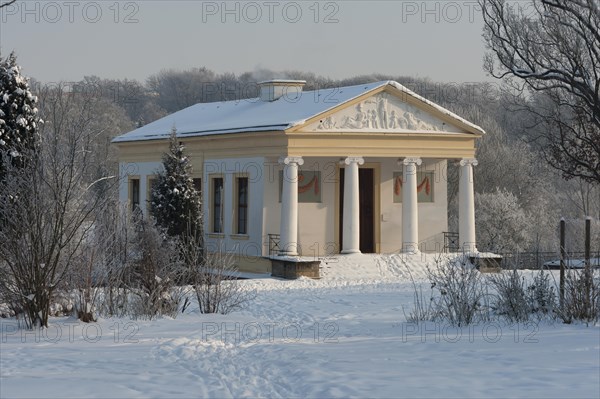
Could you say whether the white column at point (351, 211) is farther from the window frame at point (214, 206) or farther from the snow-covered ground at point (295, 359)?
the snow-covered ground at point (295, 359)

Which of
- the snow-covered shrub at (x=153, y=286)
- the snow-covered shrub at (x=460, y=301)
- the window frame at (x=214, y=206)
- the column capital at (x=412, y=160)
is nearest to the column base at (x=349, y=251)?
the column capital at (x=412, y=160)

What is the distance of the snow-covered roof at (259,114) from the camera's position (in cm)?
3231

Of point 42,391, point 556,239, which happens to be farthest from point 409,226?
point 556,239

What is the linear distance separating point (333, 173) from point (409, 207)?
273 centimetres

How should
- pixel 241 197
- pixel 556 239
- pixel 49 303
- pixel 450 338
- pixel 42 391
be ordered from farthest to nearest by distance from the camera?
1. pixel 556 239
2. pixel 241 197
3. pixel 49 303
4. pixel 450 338
5. pixel 42 391

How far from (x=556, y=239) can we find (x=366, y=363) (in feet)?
153

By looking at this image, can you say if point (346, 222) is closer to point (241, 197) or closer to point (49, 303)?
point (241, 197)

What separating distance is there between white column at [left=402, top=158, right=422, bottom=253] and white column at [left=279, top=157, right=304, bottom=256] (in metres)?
3.60

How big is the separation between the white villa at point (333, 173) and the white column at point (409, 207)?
0.03m

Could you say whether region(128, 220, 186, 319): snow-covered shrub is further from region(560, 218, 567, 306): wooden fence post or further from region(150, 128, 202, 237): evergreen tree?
region(150, 128, 202, 237): evergreen tree

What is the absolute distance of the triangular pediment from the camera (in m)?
32.1

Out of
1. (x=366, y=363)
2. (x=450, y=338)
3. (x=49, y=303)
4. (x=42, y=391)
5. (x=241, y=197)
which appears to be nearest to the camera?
(x=42, y=391)

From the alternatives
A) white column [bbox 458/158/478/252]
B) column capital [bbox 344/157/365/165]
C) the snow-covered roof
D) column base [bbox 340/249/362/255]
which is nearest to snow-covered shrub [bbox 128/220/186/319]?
the snow-covered roof

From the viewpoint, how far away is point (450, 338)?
619 inches
